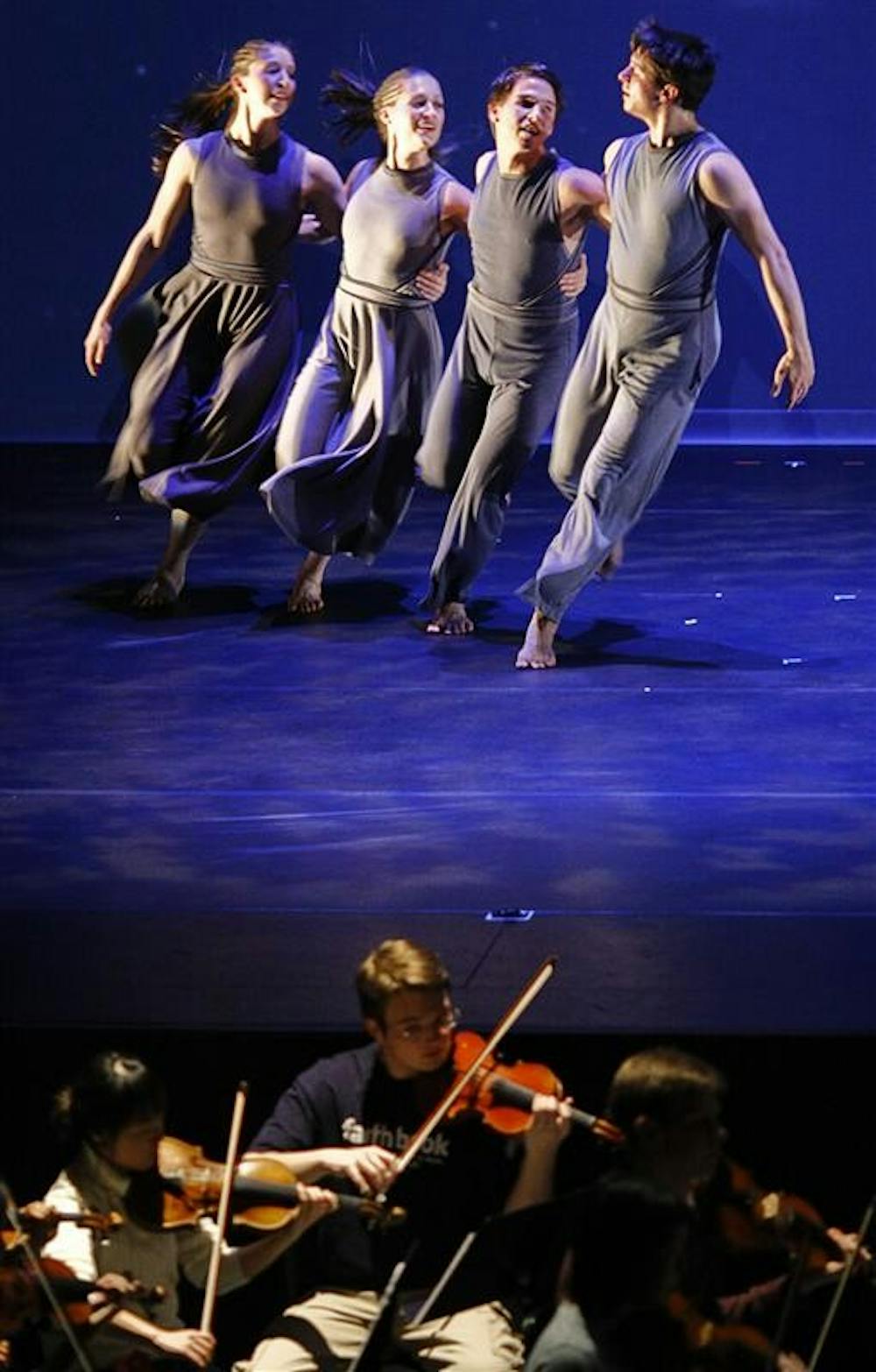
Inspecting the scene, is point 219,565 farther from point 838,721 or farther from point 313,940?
point 313,940

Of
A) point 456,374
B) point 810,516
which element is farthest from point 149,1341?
point 810,516

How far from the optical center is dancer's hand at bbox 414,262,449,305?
6.70 m

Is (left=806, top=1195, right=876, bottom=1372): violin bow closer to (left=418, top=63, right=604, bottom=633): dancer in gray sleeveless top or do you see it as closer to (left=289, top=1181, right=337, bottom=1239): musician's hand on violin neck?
(left=289, top=1181, right=337, bottom=1239): musician's hand on violin neck

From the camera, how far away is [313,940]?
4.11 meters

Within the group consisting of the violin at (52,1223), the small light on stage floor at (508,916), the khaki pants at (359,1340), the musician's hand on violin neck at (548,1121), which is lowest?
the small light on stage floor at (508,916)

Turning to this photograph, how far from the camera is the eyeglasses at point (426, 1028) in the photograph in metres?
3.30

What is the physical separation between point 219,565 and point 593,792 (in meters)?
2.79

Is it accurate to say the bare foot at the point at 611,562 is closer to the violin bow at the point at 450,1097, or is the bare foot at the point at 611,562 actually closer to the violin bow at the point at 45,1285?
the violin bow at the point at 450,1097

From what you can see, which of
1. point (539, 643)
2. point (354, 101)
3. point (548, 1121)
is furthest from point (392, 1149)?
point (354, 101)

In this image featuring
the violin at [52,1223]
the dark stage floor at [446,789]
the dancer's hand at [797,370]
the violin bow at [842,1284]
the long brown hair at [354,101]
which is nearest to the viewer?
the violin bow at [842,1284]

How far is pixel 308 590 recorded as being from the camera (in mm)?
6922

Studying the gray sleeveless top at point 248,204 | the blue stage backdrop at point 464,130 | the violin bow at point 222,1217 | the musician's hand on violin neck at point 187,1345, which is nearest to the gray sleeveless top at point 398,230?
the gray sleeveless top at point 248,204

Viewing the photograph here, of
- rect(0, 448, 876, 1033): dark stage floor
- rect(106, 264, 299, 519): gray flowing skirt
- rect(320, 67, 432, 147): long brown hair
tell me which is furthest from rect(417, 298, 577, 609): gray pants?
rect(320, 67, 432, 147): long brown hair

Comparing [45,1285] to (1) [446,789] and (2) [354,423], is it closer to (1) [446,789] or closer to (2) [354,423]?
(1) [446,789]
